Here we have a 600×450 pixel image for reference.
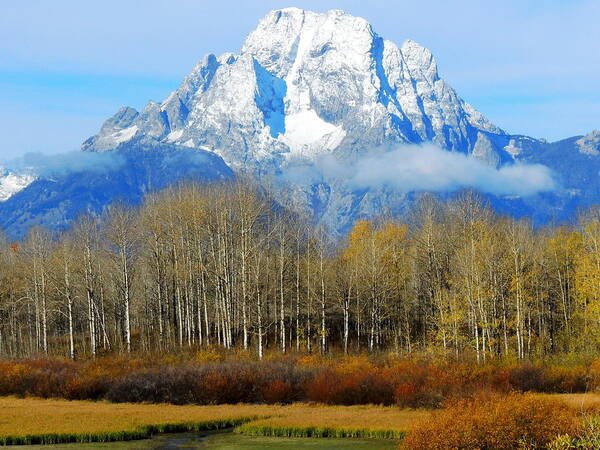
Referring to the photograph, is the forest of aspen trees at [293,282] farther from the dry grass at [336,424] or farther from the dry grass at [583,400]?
the dry grass at [336,424]

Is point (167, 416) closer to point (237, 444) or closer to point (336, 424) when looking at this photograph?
point (237, 444)

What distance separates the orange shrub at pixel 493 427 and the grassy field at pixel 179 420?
27.7 ft

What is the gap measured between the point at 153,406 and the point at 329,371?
39.9 ft

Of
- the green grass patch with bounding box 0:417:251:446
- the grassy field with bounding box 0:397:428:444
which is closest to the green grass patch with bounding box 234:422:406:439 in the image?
the grassy field with bounding box 0:397:428:444

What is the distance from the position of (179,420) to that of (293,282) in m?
45.0

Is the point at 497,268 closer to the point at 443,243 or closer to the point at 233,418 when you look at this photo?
the point at 443,243

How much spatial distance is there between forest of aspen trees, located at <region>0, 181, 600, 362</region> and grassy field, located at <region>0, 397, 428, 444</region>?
19337 mm

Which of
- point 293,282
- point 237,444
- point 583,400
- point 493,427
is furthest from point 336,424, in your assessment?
point 293,282

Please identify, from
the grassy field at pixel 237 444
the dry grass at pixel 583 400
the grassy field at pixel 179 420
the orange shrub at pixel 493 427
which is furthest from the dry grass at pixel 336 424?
the dry grass at pixel 583 400

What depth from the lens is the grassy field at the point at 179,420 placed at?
35531mm

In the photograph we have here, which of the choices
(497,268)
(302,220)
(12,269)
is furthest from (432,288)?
(12,269)

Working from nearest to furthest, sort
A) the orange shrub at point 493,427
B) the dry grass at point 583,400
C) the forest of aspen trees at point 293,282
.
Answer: the orange shrub at point 493,427 → the dry grass at point 583,400 → the forest of aspen trees at point 293,282

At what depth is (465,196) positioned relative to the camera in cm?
8444

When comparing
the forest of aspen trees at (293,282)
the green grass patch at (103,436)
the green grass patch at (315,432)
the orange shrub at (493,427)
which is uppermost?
the forest of aspen trees at (293,282)
